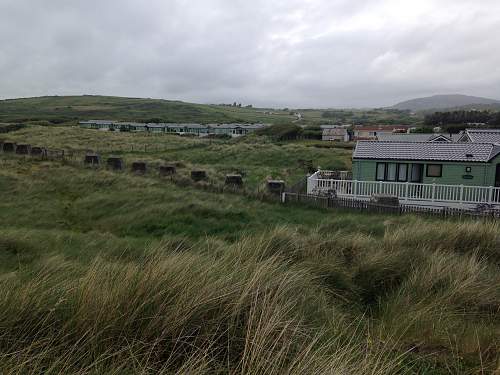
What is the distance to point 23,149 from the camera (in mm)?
30891

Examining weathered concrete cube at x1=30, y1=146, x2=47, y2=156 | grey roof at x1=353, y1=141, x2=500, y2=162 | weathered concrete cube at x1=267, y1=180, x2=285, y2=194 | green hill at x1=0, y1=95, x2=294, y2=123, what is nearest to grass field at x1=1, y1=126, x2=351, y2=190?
weathered concrete cube at x1=30, y1=146, x2=47, y2=156

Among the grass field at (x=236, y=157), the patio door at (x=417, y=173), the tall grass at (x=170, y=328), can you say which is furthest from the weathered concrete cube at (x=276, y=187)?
the tall grass at (x=170, y=328)

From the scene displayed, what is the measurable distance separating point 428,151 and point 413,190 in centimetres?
261

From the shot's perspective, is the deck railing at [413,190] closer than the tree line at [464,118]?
Yes

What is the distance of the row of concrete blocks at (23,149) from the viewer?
29942 mm

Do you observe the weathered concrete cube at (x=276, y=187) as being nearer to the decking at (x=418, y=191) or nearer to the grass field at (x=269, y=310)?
the decking at (x=418, y=191)

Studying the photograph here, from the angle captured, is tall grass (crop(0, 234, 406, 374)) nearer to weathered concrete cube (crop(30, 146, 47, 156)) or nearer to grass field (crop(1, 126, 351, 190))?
grass field (crop(1, 126, 351, 190))

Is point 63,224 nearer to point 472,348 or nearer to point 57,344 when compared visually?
point 57,344

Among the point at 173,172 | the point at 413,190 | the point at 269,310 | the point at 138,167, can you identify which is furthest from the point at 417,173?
the point at 269,310

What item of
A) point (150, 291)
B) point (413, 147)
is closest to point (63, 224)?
point (150, 291)

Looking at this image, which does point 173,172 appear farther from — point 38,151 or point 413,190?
point 38,151

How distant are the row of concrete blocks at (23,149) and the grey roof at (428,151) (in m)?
22.0

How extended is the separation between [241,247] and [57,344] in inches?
116

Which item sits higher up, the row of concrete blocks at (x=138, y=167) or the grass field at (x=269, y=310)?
the grass field at (x=269, y=310)
